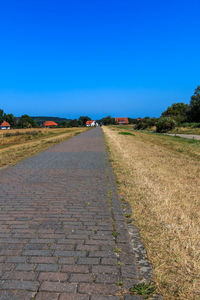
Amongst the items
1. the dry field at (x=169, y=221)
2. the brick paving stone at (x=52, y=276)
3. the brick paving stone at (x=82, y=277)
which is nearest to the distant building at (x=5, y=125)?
the dry field at (x=169, y=221)

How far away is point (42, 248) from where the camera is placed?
10.6 ft

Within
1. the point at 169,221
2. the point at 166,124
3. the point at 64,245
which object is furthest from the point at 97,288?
the point at 166,124

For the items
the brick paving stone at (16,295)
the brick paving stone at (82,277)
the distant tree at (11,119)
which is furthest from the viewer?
the distant tree at (11,119)

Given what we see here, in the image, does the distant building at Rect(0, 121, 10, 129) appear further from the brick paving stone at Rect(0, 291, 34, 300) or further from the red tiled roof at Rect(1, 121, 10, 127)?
the brick paving stone at Rect(0, 291, 34, 300)

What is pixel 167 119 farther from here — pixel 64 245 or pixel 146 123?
pixel 64 245

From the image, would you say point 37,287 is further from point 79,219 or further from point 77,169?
point 77,169

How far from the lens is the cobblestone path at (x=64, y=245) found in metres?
2.46

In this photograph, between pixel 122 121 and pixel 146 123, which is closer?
pixel 146 123

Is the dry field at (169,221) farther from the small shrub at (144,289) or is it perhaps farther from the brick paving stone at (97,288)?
the brick paving stone at (97,288)

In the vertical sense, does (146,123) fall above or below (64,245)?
above

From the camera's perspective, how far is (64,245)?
10.9ft

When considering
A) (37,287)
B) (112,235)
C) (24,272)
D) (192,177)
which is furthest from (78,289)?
(192,177)

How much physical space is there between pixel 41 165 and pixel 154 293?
8.07 m

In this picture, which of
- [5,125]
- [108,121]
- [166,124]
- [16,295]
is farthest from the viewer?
[108,121]
